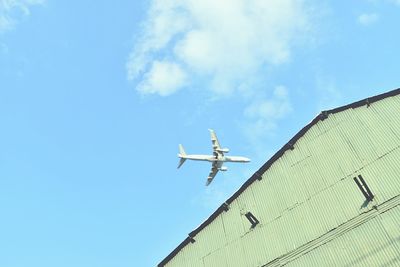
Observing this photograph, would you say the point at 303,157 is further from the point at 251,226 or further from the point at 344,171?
the point at 251,226

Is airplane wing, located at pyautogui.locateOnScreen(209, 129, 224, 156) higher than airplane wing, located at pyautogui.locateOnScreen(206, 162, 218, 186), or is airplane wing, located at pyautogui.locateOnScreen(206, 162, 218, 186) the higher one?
airplane wing, located at pyautogui.locateOnScreen(209, 129, 224, 156)

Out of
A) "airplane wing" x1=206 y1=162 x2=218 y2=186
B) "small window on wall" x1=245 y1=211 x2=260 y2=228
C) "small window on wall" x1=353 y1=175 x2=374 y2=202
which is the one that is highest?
"airplane wing" x1=206 y1=162 x2=218 y2=186

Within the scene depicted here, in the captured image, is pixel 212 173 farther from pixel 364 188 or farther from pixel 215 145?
pixel 364 188

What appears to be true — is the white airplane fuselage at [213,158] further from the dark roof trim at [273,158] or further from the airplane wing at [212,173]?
the dark roof trim at [273,158]

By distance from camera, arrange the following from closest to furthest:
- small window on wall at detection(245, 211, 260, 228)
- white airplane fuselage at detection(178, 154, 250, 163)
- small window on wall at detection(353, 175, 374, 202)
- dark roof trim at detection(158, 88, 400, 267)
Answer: small window on wall at detection(353, 175, 374, 202) → dark roof trim at detection(158, 88, 400, 267) → small window on wall at detection(245, 211, 260, 228) → white airplane fuselage at detection(178, 154, 250, 163)

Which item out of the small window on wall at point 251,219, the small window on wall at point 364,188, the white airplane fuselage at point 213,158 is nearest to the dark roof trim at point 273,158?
the small window on wall at point 251,219

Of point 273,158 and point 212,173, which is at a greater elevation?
point 212,173

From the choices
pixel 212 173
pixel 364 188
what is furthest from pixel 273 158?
pixel 212 173

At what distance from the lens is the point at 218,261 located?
25969 millimetres

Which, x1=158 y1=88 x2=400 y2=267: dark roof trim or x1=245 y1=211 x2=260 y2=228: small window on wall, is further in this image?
x1=245 y1=211 x2=260 y2=228: small window on wall

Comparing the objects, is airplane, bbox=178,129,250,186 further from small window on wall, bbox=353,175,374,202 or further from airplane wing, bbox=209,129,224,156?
small window on wall, bbox=353,175,374,202

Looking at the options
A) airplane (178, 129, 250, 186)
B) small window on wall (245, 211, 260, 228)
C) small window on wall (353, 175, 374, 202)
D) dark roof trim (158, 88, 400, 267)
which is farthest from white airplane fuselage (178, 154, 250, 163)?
small window on wall (353, 175, 374, 202)

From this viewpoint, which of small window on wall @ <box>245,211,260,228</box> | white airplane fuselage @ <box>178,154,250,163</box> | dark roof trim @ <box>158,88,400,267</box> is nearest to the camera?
dark roof trim @ <box>158,88,400,267</box>

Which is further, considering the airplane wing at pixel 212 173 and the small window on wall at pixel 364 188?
the airplane wing at pixel 212 173
